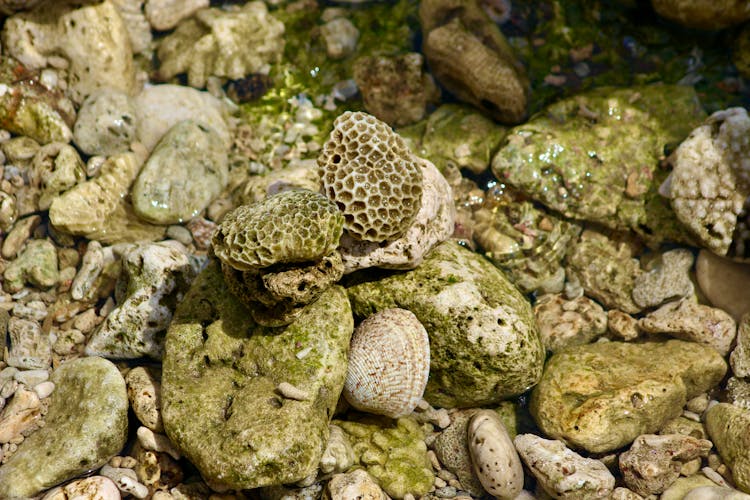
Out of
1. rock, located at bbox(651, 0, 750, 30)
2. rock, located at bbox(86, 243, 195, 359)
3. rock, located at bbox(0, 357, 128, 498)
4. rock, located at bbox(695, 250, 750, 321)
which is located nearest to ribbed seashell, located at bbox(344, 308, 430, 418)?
rock, located at bbox(86, 243, 195, 359)

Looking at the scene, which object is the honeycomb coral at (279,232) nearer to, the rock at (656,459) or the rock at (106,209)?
the rock at (106,209)

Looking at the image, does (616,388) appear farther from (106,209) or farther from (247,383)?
(106,209)

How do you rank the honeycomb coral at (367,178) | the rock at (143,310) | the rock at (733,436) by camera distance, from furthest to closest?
the rock at (143,310) < the rock at (733,436) < the honeycomb coral at (367,178)

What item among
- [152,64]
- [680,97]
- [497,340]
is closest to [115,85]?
[152,64]

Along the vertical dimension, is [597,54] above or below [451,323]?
above

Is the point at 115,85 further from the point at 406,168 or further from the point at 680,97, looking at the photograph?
the point at 680,97

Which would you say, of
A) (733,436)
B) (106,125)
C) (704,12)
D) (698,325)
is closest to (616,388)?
(733,436)

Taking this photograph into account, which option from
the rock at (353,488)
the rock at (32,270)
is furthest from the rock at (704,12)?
the rock at (32,270)
